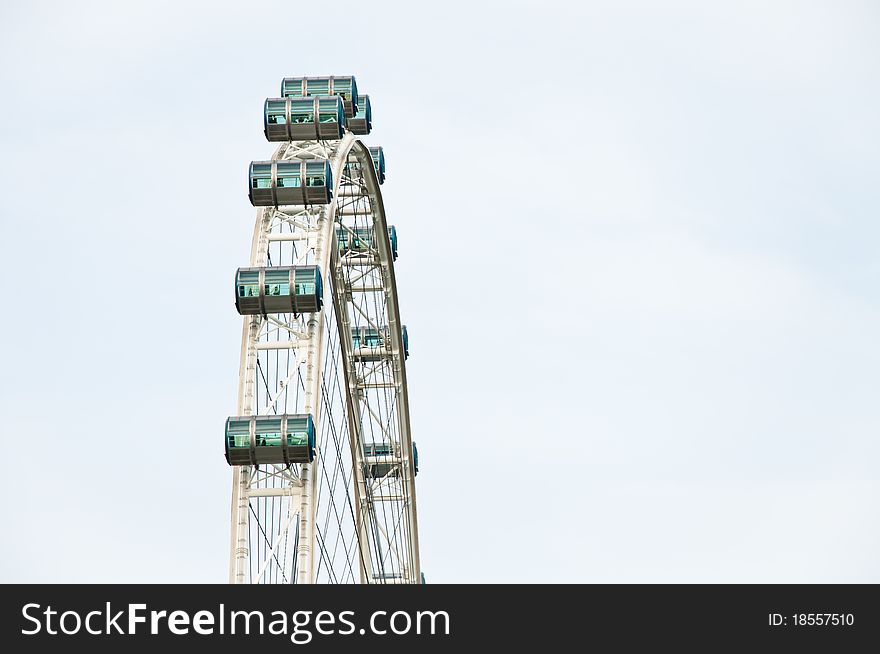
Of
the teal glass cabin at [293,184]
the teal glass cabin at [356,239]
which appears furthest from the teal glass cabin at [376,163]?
the teal glass cabin at [293,184]

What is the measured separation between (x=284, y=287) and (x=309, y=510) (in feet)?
22.9

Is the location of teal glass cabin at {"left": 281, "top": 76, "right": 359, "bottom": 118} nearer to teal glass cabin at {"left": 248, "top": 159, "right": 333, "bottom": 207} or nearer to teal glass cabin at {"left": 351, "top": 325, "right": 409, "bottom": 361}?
teal glass cabin at {"left": 248, "top": 159, "right": 333, "bottom": 207}

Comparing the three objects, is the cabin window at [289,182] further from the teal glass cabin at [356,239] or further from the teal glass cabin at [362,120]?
the teal glass cabin at [356,239]

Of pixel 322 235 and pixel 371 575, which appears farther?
pixel 371 575

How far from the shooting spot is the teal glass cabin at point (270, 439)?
52.7 meters

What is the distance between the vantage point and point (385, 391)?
83688 millimetres

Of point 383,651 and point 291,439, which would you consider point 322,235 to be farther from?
point 383,651

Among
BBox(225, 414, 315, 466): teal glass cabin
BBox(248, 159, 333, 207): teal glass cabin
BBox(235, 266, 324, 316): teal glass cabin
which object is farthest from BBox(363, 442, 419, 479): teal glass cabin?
BBox(225, 414, 315, 466): teal glass cabin

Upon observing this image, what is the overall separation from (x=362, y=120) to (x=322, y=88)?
14.6 feet

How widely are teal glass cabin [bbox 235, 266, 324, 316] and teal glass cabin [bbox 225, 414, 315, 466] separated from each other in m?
4.07

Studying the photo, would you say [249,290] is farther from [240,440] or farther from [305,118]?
[305,118]

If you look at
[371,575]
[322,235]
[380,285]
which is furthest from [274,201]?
[371,575]

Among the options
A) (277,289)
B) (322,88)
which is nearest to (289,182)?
(277,289)

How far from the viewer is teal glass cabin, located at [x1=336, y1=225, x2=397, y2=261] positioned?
7750 cm
